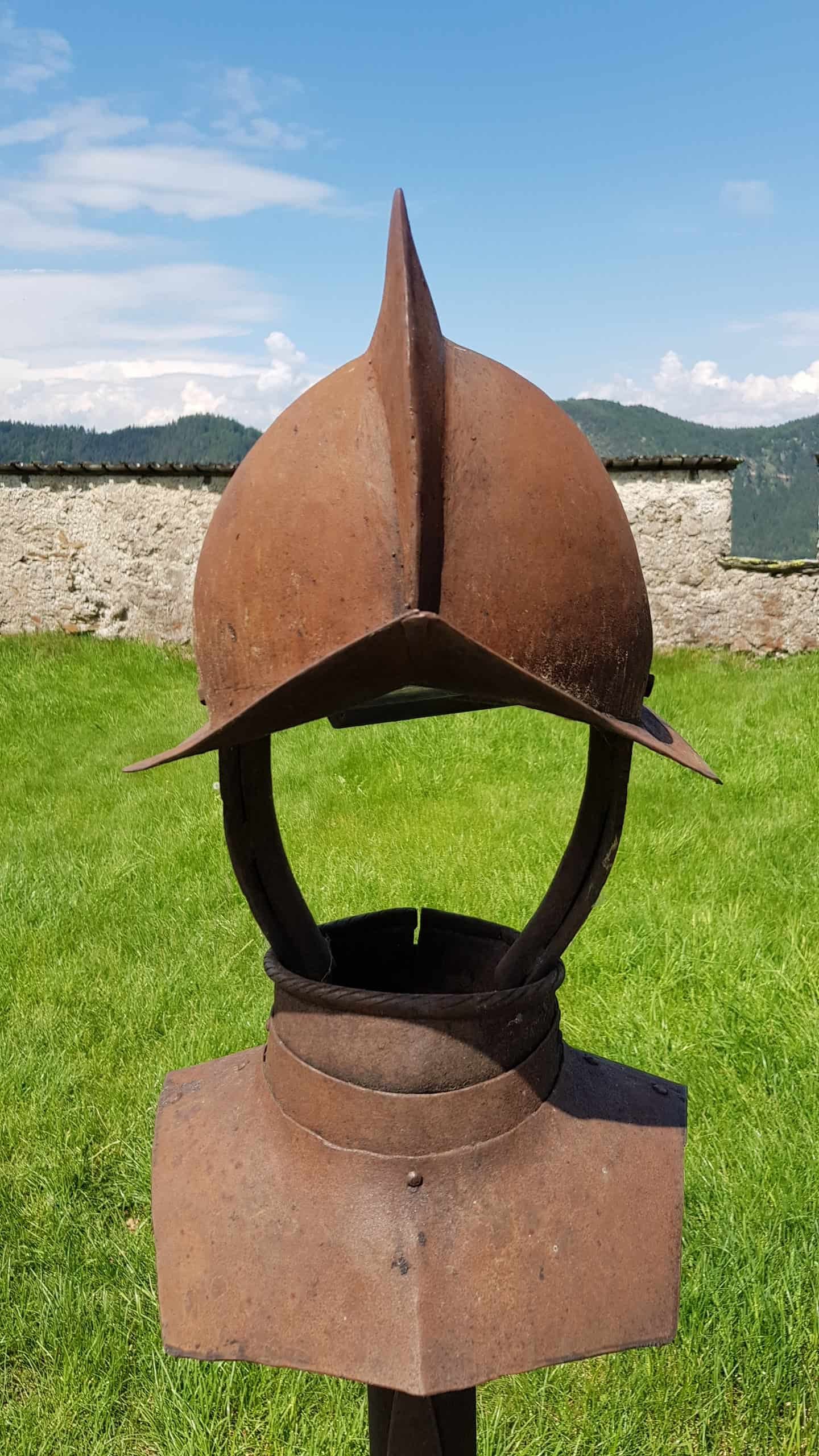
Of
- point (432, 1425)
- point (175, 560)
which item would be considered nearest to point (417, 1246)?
point (432, 1425)

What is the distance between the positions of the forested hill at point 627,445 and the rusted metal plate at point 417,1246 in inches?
2195

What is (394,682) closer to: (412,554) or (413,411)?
(412,554)

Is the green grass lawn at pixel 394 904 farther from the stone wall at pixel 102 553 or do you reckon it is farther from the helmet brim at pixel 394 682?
the stone wall at pixel 102 553

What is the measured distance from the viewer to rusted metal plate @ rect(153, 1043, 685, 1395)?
1.14 m

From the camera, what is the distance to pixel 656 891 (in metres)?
4.49

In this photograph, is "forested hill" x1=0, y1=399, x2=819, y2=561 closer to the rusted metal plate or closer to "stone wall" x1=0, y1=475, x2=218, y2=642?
"stone wall" x1=0, y1=475, x2=218, y2=642

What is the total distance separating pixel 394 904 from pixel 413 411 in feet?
12.2

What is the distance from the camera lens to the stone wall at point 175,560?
9133 millimetres

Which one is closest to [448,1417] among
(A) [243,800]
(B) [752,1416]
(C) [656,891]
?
(A) [243,800]

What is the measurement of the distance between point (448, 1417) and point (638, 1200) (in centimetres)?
42

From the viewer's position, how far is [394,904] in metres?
4.57

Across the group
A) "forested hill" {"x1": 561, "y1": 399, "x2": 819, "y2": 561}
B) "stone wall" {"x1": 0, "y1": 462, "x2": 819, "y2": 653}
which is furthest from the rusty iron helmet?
"forested hill" {"x1": 561, "y1": 399, "x2": 819, "y2": 561}

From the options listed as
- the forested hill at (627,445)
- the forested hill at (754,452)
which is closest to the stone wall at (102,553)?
the forested hill at (627,445)

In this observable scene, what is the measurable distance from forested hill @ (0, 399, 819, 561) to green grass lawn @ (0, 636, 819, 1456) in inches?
2014
